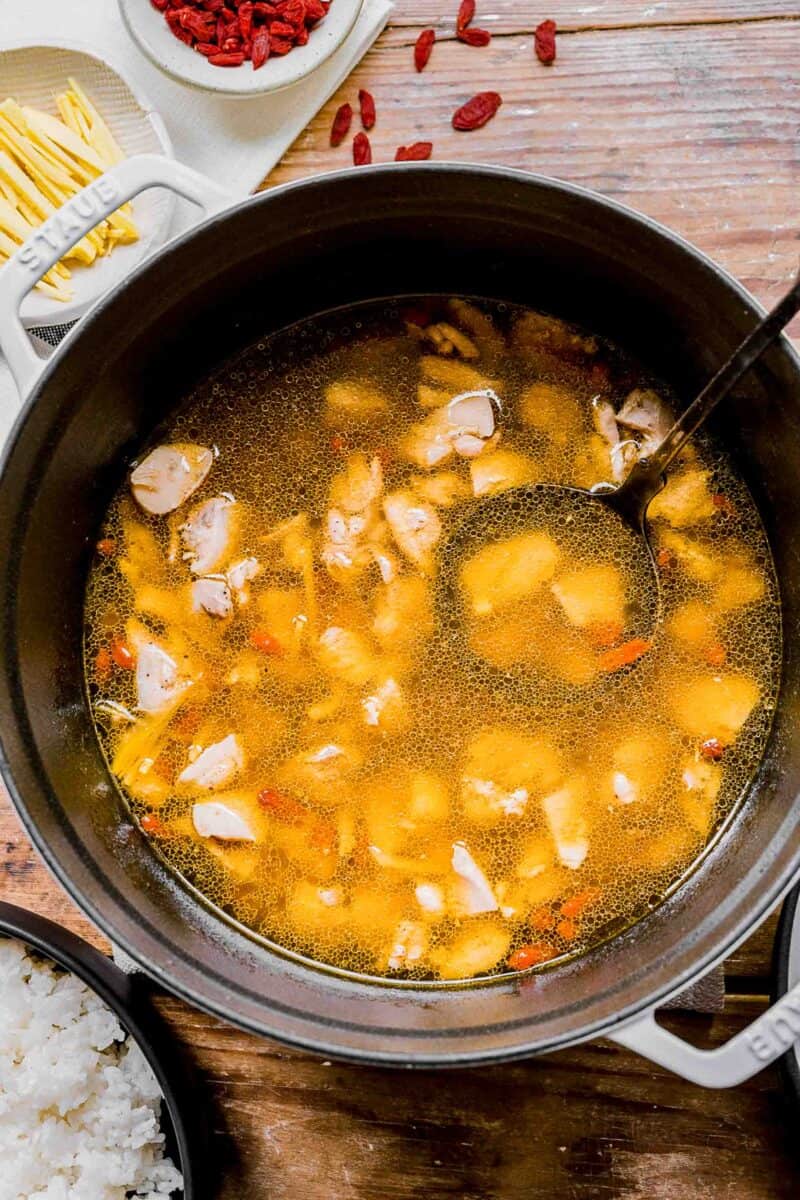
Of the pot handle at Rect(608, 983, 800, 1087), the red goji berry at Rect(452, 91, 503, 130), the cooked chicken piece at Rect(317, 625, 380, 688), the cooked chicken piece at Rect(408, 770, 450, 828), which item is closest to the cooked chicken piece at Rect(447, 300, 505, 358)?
the red goji berry at Rect(452, 91, 503, 130)

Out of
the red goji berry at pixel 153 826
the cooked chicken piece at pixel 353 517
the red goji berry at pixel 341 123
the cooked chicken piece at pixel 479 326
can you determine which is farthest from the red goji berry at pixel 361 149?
the red goji berry at pixel 153 826

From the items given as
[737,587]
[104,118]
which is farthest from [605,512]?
[104,118]

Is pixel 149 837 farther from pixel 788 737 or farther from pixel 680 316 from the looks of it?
pixel 680 316

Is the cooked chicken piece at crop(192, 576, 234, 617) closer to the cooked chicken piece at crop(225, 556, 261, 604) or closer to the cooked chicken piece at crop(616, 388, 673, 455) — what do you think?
the cooked chicken piece at crop(225, 556, 261, 604)

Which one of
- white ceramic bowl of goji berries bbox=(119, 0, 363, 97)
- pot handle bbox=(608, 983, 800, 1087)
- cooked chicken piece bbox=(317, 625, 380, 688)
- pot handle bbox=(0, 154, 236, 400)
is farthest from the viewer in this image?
white ceramic bowl of goji berries bbox=(119, 0, 363, 97)

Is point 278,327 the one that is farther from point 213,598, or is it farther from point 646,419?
point 646,419
